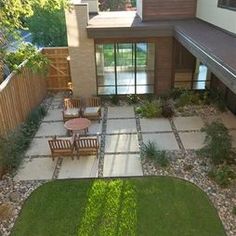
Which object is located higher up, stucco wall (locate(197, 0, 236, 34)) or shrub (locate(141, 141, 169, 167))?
stucco wall (locate(197, 0, 236, 34))

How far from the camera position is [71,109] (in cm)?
1405

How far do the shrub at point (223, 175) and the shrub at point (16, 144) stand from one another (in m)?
6.25

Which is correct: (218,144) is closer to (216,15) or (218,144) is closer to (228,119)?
(228,119)

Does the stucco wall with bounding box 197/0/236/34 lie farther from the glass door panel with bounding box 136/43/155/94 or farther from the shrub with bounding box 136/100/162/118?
the shrub with bounding box 136/100/162/118

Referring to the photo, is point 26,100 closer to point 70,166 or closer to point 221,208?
point 70,166

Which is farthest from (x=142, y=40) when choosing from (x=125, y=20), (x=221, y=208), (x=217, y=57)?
A: (x=221, y=208)

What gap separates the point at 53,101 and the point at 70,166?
21.1 ft

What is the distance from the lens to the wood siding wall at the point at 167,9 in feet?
51.1

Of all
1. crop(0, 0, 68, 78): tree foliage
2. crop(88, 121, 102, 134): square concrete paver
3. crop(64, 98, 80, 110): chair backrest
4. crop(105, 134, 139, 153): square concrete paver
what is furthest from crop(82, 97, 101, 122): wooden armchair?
crop(0, 0, 68, 78): tree foliage

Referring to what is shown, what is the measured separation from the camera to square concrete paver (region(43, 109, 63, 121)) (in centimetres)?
1407

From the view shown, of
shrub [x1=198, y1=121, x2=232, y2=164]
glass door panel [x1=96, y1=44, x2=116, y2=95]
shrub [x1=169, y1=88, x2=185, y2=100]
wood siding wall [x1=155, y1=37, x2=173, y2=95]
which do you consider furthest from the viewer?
shrub [x1=169, y1=88, x2=185, y2=100]

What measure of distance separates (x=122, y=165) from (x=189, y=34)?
585 cm

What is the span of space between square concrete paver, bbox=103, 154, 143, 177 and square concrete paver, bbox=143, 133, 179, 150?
1.12 m

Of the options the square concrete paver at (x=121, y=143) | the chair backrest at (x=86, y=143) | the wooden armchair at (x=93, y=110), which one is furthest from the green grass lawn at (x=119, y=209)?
the wooden armchair at (x=93, y=110)
